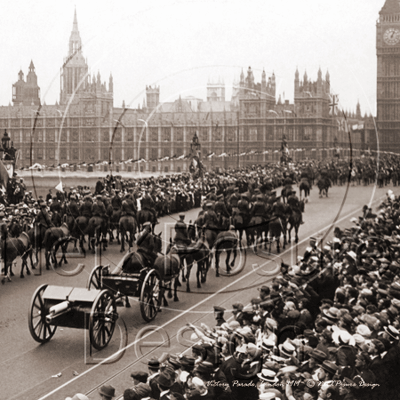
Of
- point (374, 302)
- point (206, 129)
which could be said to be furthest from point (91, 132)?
point (374, 302)

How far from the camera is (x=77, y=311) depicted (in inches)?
361

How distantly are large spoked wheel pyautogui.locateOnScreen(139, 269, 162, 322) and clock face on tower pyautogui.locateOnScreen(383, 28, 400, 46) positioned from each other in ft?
251

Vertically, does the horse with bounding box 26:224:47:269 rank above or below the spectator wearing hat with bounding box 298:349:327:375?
above

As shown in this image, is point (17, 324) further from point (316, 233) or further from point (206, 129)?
point (206, 129)

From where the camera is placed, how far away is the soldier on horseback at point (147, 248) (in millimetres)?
10984

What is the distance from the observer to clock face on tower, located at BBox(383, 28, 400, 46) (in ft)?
260


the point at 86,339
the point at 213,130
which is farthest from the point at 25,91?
the point at 86,339

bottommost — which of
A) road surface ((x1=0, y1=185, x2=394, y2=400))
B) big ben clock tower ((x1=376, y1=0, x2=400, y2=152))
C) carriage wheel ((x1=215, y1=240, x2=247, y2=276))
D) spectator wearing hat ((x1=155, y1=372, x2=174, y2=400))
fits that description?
road surface ((x1=0, y1=185, x2=394, y2=400))

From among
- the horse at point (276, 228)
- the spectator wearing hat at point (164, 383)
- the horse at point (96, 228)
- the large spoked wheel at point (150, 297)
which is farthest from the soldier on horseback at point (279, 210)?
the spectator wearing hat at point (164, 383)

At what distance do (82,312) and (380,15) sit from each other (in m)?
77.0

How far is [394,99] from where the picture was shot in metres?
80.8

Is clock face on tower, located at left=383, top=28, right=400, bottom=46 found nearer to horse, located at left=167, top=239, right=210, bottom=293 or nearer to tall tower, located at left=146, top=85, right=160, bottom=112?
tall tower, located at left=146, top=85, right=160, bottom=112

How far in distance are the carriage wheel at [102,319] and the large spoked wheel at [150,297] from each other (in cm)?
76

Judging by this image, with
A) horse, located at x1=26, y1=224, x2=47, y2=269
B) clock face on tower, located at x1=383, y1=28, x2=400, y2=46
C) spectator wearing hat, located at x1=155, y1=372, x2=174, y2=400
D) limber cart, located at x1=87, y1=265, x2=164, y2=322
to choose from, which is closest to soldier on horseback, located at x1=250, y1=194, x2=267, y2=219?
horse, located at x1=26, y1=224, x2=47, y2=269
